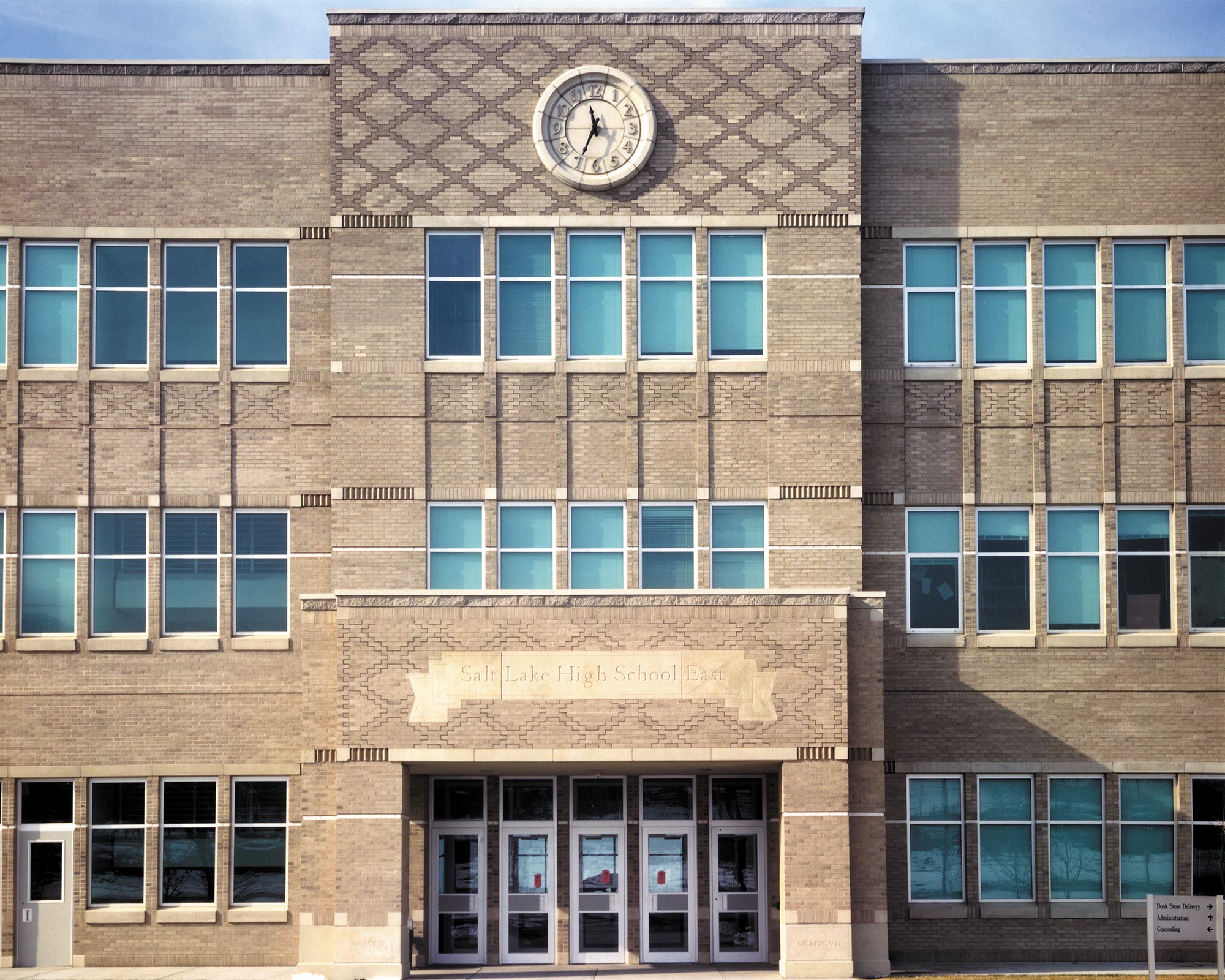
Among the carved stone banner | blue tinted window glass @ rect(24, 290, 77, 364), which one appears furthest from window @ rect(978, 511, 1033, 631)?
blue tinted window glass @ rect(24, 290, 77, 364)

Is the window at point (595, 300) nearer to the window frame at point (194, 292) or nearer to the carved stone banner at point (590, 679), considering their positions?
the carved stone banner at point (590, 679)

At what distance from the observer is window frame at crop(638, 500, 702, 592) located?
21.6 metres

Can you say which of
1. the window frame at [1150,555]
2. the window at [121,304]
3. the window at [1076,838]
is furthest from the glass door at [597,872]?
the window at [121,304]

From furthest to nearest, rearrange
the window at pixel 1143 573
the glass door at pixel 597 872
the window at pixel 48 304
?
1. the window at pixel 48 304
2. the window at pixel 1143 573
3. the glass door at pixel 597 872

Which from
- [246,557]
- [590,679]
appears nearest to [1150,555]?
[590,679]

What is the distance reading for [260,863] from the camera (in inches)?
853

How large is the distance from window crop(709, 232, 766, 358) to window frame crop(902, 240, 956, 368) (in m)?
2.44

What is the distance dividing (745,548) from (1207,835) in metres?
8.66

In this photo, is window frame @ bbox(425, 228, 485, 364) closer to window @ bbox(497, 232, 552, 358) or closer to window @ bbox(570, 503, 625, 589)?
window @ bbox(497, 232, 552, 358)

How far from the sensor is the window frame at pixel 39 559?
22.0 meters

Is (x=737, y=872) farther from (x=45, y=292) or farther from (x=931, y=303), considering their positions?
(x=45, y=292)

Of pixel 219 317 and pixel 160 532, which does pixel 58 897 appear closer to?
pixel 160 532

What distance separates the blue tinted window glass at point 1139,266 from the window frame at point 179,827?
55.1 ft

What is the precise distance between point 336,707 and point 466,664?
2116 millimetres
